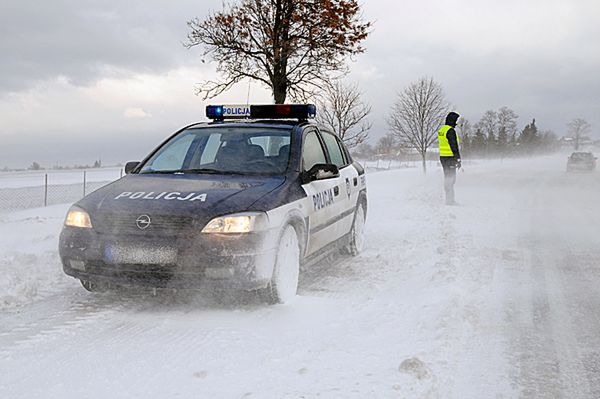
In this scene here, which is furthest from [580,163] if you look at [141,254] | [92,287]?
[141,254]

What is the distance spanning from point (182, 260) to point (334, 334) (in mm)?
1153

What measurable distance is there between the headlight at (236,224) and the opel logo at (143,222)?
1.33 ft

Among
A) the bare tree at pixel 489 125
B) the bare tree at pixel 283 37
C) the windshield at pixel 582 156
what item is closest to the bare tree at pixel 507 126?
the bare tree at pixel 489 125

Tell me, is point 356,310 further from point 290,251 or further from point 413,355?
point 413,355

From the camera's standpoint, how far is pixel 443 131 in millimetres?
11852

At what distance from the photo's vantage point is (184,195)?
4.01 metres

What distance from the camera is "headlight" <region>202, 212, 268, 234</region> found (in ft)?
12.2

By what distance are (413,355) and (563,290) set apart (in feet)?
7.90

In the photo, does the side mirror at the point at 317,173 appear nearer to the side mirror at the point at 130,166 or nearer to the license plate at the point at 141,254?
the license plate at the point at 141,254

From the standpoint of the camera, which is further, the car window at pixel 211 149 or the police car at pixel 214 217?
the car window at pixel 211 149

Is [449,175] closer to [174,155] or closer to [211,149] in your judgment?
[211,149]

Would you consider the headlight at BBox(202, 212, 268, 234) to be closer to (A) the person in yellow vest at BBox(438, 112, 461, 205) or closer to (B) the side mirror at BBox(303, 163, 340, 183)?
(B) the side mirror at BBox(303, 163, 340, 183)

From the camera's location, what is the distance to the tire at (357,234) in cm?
636

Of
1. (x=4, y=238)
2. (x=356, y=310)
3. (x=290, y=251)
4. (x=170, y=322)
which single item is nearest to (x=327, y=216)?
(x=290, y=251)
